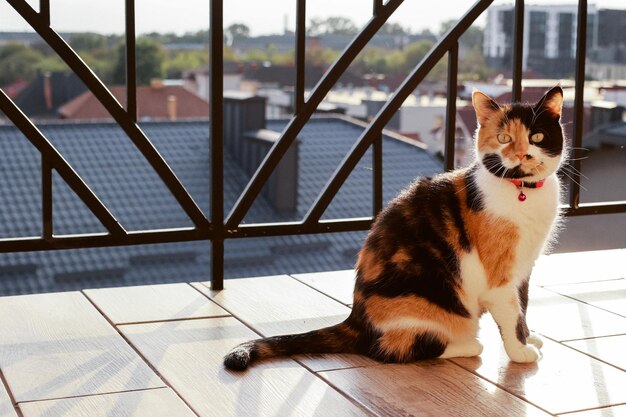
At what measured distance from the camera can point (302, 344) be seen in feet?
5.47

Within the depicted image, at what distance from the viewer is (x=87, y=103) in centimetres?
1429

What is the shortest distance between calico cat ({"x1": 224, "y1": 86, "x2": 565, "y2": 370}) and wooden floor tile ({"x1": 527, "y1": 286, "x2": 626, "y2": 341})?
217 millimetres

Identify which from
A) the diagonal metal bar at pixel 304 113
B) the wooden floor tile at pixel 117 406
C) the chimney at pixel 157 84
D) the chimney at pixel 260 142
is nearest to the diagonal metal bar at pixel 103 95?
the diagonal metal bar at pixel 304 113

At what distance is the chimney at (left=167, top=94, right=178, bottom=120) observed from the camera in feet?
49.5

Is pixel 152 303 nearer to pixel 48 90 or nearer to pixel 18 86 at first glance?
pixel 18 86

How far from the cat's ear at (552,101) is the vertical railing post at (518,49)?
25.0 inches

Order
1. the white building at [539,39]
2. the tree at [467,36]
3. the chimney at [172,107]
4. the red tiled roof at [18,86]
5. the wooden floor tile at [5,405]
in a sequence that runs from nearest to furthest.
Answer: the wooden floor tile at [5,405] → the tree at [467,36] → the white building at [539,39] → the red tiled roof at [18,86] → the chimney at [172,107]

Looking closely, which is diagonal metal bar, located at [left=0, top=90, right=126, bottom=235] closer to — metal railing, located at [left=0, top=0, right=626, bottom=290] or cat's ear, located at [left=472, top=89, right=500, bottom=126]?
metal railing, located at [left=0, top=0, right=626, bottom=290]

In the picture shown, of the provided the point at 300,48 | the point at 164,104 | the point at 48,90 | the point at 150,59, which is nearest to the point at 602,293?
the point at 300,48

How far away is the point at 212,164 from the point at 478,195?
2.31 feet

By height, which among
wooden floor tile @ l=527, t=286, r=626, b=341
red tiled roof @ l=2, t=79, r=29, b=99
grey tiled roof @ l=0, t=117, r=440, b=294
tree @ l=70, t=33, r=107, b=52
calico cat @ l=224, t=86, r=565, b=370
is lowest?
grey tiled roof @ l=0, t=117, r=440, b=294

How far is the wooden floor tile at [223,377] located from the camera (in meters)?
1.41

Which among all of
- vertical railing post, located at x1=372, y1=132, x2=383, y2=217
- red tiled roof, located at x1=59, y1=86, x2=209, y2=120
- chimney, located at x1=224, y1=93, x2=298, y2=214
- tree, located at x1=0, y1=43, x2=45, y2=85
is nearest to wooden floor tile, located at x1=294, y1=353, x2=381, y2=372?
vertical railing post, located at x1=372, y1=132, x2=383, y2=217

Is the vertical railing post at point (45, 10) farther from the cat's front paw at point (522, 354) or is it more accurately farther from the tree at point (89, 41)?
the tree at point (89, 41)
